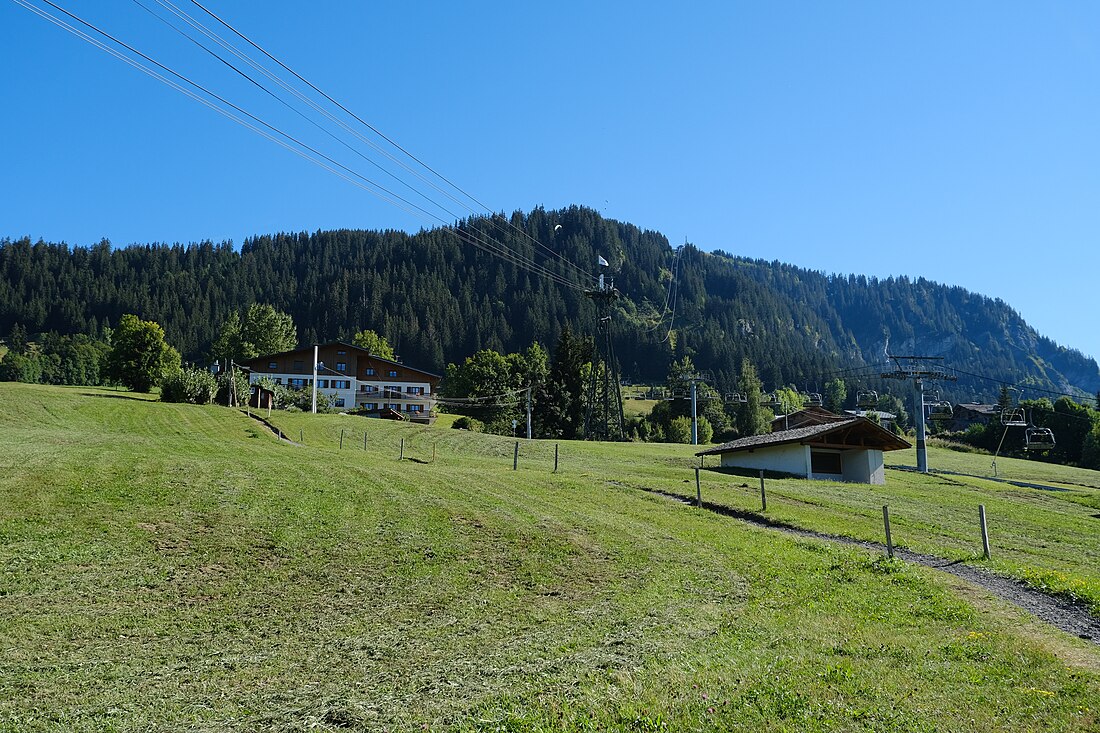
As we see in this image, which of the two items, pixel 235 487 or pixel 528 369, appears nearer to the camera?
pixel 235 487

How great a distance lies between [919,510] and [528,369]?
89.6 m

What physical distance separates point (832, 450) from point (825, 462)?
104 centimetres

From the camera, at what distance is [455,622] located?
13.8 metres

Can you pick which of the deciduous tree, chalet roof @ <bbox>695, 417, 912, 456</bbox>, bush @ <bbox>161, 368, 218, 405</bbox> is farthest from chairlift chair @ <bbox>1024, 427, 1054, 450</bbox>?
the deciduous tree

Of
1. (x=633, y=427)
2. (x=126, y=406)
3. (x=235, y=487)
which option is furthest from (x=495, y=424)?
(x=235, y=487)

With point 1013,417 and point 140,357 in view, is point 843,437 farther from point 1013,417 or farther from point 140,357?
point 140,357

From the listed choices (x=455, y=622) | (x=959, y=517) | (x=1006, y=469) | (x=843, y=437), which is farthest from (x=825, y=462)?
(x=455, y=622)

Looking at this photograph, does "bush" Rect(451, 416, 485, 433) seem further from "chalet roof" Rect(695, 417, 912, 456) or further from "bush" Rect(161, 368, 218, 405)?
"chalet roof" Rect(695, 417, 912, 456)

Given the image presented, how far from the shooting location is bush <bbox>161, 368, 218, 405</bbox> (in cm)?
7400

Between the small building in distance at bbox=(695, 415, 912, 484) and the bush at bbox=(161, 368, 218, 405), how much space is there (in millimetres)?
53992

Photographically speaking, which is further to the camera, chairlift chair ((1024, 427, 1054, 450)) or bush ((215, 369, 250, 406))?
bush ((215, 369, 250, 406))

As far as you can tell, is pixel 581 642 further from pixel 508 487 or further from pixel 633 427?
pixel 633 427

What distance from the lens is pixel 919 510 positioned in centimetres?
3522

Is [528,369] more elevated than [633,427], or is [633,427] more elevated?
[528,369]
